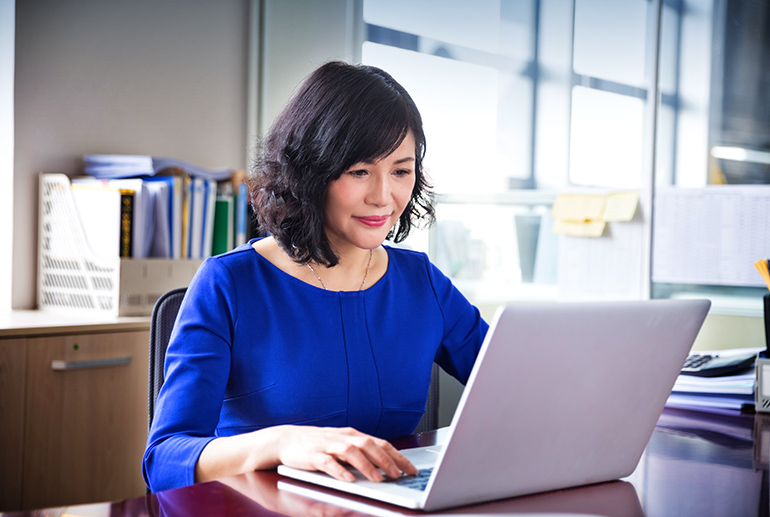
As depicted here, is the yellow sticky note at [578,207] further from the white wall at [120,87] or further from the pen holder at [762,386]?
the white wall at [120,87]

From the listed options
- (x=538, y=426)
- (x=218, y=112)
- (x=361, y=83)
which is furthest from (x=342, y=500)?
(x=218, y=112)

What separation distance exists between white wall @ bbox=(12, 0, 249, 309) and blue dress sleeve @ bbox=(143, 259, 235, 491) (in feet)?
4.72

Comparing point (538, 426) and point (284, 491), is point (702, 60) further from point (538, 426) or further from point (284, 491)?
point (284, 491)

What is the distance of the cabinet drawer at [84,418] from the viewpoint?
1.84 metres

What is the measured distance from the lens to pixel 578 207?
2.02 m

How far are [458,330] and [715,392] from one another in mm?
477

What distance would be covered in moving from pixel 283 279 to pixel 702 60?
1293 millimetres

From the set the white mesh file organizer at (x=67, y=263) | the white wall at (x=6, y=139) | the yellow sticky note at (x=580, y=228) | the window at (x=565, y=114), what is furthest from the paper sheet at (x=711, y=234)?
the white wall at (x=6, y=139)

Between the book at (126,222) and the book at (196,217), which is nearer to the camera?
the book at (126,222)

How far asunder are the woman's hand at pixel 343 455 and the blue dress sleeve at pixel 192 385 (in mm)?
163

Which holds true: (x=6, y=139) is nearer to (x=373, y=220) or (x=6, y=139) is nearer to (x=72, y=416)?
(x=72, y=416)

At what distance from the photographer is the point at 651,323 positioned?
69 centimetres

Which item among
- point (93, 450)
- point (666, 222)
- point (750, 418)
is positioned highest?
point (666, 222)

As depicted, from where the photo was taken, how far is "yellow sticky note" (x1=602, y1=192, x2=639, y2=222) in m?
1.94
